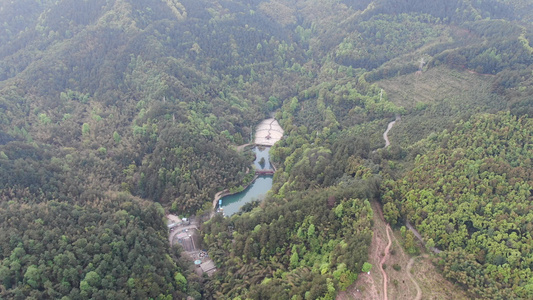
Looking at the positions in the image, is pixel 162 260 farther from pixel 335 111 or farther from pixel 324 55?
pixel 324 55

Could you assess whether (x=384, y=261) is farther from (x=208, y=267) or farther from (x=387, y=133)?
(x=387, y=133)

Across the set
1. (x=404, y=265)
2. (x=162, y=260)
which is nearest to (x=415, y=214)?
(x=404, y=265)

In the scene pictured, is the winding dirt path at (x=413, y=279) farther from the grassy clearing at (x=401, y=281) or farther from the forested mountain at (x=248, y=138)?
the forested mountain at (x=248, y=138)

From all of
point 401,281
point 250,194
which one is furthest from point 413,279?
point 250,194

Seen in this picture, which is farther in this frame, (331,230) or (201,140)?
(201,140)

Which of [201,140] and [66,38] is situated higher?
[66,38]

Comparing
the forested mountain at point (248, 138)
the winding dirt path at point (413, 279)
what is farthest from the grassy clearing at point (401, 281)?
the forested mountain at point (248, 138)
